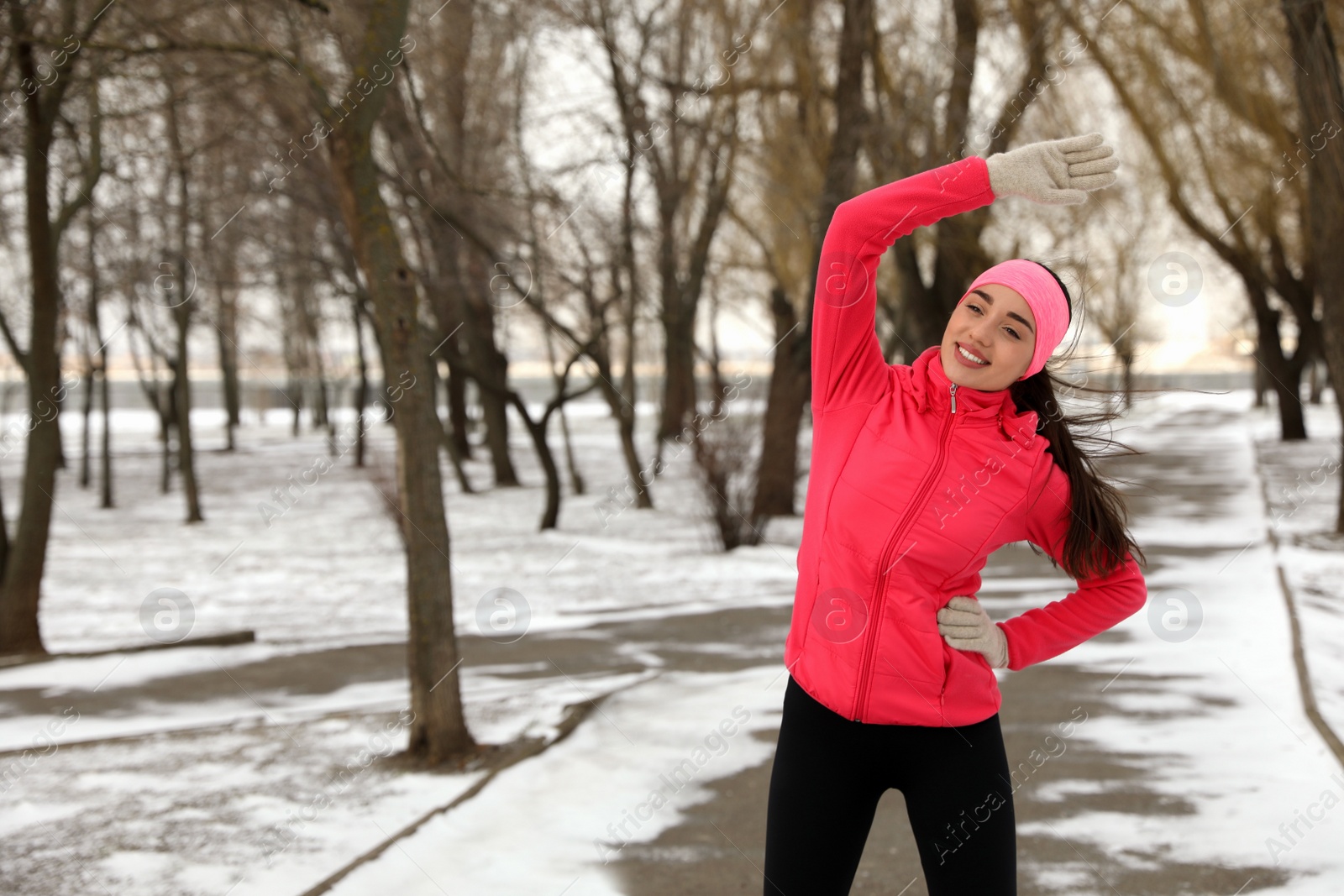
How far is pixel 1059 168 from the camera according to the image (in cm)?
206

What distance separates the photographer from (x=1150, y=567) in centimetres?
880

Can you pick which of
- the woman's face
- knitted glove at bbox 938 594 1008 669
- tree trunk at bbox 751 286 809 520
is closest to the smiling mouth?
the woman's face

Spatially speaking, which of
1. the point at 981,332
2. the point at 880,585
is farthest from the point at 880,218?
the point at 880,585

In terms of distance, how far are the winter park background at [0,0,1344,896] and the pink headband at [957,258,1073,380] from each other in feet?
0.97

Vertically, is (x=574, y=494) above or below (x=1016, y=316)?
below

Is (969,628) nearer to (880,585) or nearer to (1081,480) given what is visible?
(880,585)

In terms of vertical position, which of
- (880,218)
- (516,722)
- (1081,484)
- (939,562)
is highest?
(880,218)

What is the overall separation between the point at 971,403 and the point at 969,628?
1.42ft

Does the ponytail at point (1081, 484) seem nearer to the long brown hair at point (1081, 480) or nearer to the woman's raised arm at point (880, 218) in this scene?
the long brown hair at point (1081, 480)

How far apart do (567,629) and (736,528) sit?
359 cm

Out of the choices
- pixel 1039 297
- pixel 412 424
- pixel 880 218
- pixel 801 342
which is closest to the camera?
pixel 1039 297

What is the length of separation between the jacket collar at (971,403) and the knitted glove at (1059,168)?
0.34 meters

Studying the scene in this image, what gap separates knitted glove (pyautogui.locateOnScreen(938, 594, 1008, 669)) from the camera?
6.83ft

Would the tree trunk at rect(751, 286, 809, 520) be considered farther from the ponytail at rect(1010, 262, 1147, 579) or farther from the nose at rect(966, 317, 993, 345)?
the nose at rect(966, 317, 993, 345)
